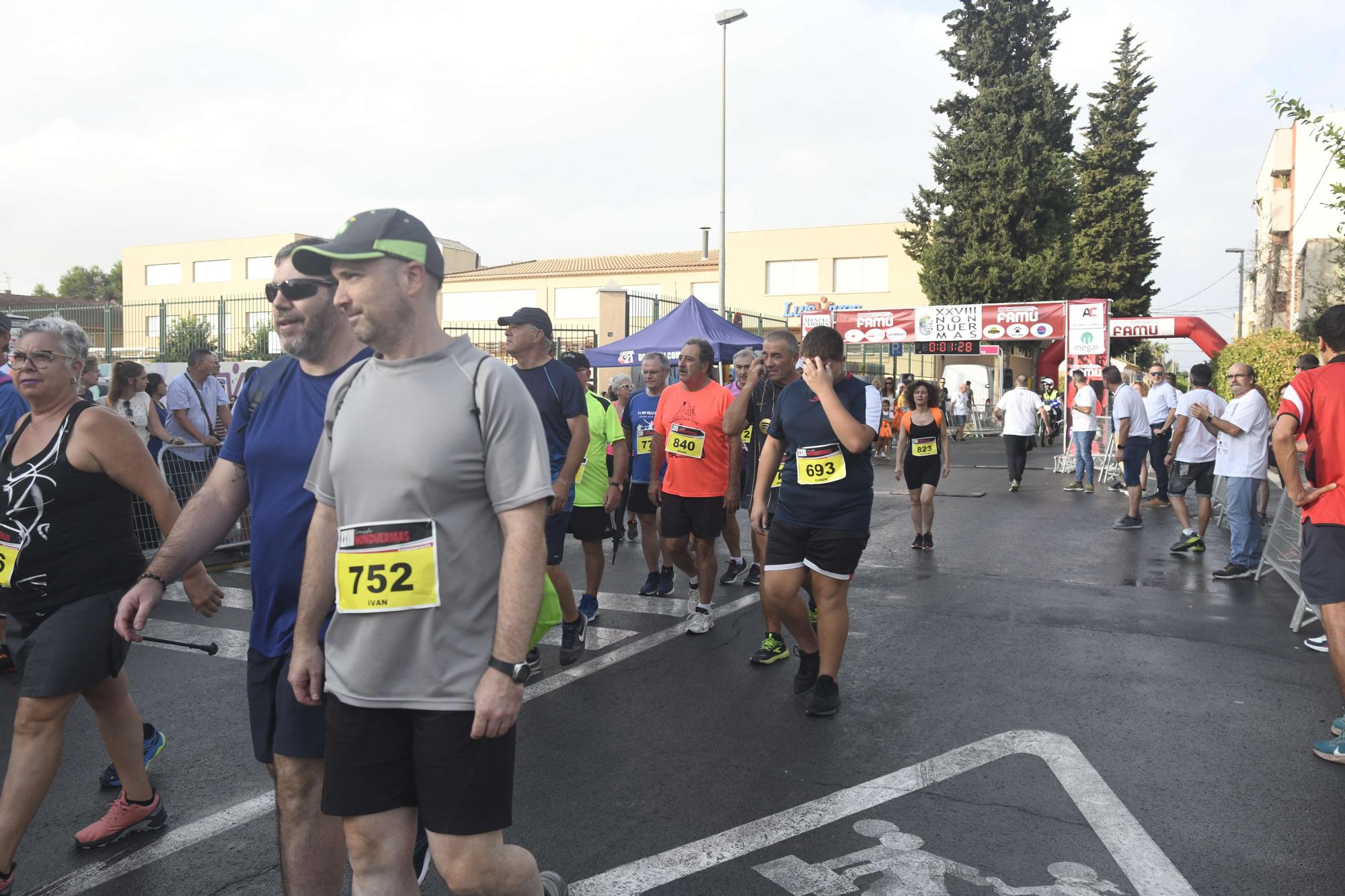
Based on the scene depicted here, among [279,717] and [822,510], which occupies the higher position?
[822,510]

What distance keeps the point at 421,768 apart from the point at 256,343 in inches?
904

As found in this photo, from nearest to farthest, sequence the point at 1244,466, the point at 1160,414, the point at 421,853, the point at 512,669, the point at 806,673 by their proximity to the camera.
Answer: the point at 512,669, the point at 421,853, the point at 806,673, the point at 1244,466, the point at 1160,414

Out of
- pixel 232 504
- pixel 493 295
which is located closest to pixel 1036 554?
pixel 232 504

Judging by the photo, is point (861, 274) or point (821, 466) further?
point (861, 274)

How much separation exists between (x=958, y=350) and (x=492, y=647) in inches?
1247

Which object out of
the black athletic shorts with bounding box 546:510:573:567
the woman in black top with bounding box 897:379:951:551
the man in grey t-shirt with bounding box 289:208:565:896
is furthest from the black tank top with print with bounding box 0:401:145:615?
the woman in black top with bounding box 897:379:951:551

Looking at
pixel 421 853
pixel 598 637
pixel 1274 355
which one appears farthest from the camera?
pixel 1274 355

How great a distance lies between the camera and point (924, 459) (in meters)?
10.0

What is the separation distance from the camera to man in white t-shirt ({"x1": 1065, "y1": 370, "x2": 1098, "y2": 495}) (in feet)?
50.7

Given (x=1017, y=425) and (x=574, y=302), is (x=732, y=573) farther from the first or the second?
(x=574, y=302)

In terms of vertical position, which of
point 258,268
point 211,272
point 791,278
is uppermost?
point 258,268

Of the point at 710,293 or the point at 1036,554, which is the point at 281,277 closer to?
the point at 1036,554

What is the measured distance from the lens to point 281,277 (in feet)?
8.94

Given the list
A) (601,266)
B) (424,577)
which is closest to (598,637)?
(424,577)
